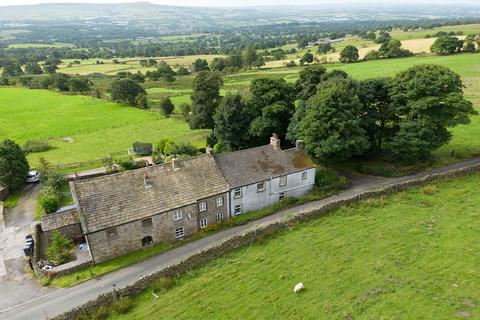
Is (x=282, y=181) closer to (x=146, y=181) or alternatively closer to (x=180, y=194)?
(x=180, y=194)

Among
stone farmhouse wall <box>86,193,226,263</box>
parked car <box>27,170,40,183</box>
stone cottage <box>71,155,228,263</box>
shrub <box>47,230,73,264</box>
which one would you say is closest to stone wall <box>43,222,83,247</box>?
shrub <box>47,230,73,264</box>

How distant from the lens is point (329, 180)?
3988 centimetres

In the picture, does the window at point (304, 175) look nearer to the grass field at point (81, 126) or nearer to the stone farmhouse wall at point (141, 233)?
the stone farmhouse wall at point (141, 233)

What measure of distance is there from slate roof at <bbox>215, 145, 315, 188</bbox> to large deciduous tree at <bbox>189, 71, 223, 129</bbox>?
25.0m

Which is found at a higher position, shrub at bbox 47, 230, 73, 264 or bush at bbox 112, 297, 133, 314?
bush at bbox 112, 297, 133, 314

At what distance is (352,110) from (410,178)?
1039 cm

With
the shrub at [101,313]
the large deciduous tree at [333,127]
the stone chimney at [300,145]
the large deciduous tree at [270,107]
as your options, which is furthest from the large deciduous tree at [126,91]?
the shrub at [101,313]

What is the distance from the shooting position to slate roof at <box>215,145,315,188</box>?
117 ft

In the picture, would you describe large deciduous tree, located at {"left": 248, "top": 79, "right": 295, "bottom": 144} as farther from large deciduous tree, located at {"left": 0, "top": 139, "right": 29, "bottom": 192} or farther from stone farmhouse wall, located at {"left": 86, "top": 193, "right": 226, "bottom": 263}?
large deciduous tree, located at {"left": 0, "top": 139, "right": 29, "bottom": 192}

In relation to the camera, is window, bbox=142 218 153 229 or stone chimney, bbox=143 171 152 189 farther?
stone chimney, bbox=143 171 152 189

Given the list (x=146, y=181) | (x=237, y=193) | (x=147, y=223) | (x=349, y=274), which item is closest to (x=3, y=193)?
(x=146, y=181)

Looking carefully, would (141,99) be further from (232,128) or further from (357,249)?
(357,249)

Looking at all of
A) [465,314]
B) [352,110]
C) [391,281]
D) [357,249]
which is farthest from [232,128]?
[465,314]

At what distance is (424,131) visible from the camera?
4025 cm
